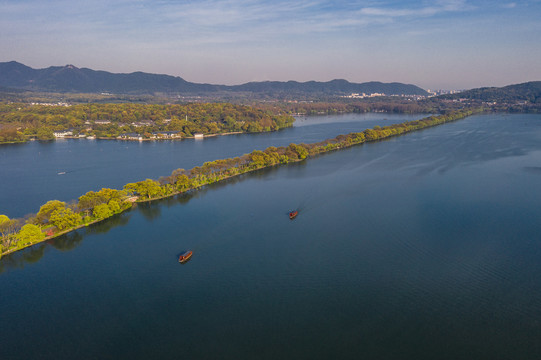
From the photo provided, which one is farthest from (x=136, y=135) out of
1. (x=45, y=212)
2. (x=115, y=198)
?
(x=45, y=212)

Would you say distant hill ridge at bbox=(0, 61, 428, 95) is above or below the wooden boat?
above

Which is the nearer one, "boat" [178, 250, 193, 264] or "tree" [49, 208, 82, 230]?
"boat" [178, 250, 193, 264]

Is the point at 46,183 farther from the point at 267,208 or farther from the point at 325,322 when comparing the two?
the point at 325,322

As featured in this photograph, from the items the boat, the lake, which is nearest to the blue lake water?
the lake

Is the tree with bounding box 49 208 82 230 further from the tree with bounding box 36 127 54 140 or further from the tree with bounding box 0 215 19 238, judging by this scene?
the tree with bounding box 36 127 54 140

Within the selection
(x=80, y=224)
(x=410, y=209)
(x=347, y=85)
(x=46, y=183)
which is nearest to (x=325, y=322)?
(x=410, y=209)

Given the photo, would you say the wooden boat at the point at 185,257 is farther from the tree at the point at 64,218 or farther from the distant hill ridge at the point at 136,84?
the distant hill ridge at the point at 136,84

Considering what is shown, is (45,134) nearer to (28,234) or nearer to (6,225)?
(6,225)
